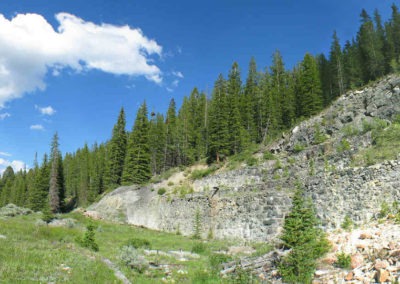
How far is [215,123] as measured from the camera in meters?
53.1

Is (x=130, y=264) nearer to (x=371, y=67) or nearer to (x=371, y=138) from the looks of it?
(x=371, y=138)

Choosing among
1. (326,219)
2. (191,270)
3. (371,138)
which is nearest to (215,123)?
(371,138)

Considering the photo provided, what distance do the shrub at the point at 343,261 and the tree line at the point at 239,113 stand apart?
33.8 metres

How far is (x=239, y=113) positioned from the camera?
57219 mm

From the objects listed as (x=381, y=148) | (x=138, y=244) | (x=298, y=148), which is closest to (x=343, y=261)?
(x=381, y=148)

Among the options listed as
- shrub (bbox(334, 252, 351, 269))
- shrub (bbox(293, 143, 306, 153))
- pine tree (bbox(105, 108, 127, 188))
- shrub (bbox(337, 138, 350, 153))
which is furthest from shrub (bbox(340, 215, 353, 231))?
pine tree (bbox(105, 108, 127, 188))

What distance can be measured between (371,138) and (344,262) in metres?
15.3

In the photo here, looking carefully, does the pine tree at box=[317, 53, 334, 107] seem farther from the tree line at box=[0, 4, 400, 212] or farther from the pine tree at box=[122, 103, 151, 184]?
the pine tree at box=[122, 103, 151, 184]

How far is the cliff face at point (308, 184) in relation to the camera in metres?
17.9

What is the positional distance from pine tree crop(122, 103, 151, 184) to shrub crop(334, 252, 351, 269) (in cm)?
4639

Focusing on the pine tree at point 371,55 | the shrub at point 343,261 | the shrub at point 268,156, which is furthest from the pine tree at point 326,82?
the shrub at point 343,261

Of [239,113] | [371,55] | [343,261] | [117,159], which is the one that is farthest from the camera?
[117,159]

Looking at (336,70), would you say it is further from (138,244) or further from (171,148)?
(138,244)

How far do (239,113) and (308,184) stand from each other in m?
37.0
